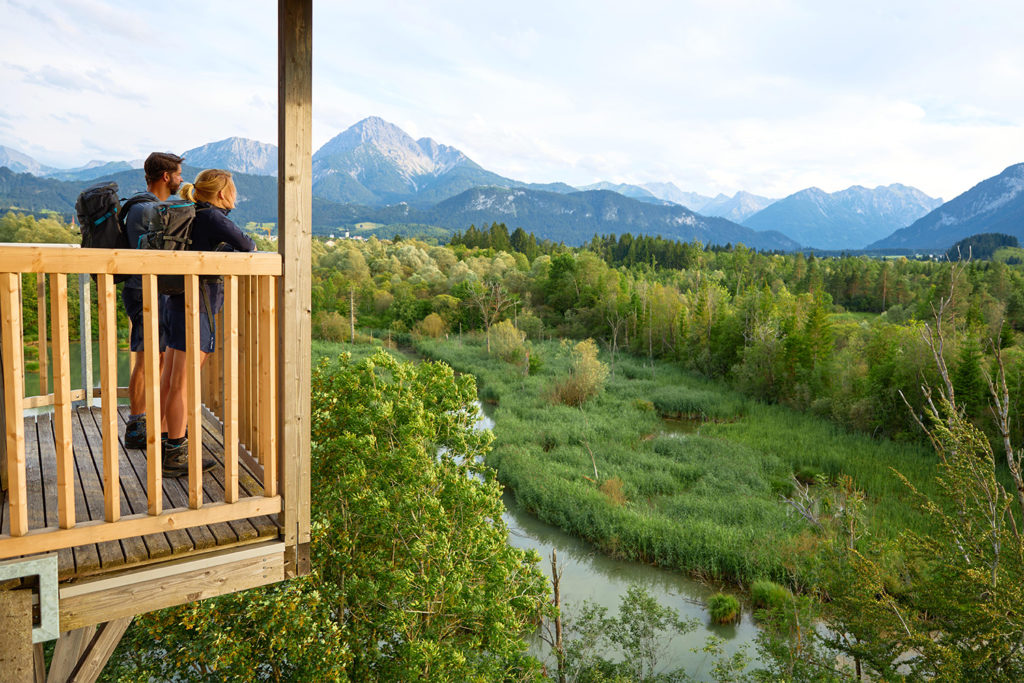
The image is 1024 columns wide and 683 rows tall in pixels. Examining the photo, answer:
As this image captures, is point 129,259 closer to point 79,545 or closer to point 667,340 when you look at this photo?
point 79,545

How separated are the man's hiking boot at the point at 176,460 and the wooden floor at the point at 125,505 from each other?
0.04 m

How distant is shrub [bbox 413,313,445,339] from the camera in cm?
3260

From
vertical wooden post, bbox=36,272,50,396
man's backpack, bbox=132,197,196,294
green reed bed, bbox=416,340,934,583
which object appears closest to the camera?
man's backpack, bbox=132,197,196,294

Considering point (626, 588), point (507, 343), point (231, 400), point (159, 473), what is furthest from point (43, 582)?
point (507, 343)

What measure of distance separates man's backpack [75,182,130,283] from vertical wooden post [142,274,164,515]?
0.94m

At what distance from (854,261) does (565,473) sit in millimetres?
41830

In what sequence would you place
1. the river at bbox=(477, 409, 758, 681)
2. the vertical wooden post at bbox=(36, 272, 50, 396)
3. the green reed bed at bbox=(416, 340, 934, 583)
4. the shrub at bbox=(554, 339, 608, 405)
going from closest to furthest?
the vertical wooden post at bbox=(36, 272, 50, 396)
the river at bbox=(477, 409, 758, 681)
the green reed bed at bbox=(416, 340, 934, 583)
the shrub at bbox=(554, 339, 608, 405)

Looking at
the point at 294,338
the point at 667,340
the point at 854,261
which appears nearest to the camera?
the point at 294,338

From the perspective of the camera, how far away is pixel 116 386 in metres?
2.47

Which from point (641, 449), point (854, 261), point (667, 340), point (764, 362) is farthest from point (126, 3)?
point (854, 261)

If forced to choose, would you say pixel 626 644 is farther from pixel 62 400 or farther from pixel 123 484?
pixel 62 400

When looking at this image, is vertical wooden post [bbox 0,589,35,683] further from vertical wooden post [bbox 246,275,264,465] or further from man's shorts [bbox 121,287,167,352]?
man's shorts [bbox 121,287,167,352]

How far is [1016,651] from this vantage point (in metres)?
4.43

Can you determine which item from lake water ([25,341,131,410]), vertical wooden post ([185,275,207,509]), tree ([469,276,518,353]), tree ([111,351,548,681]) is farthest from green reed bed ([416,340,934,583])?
lake water ([25,341,131,410])
